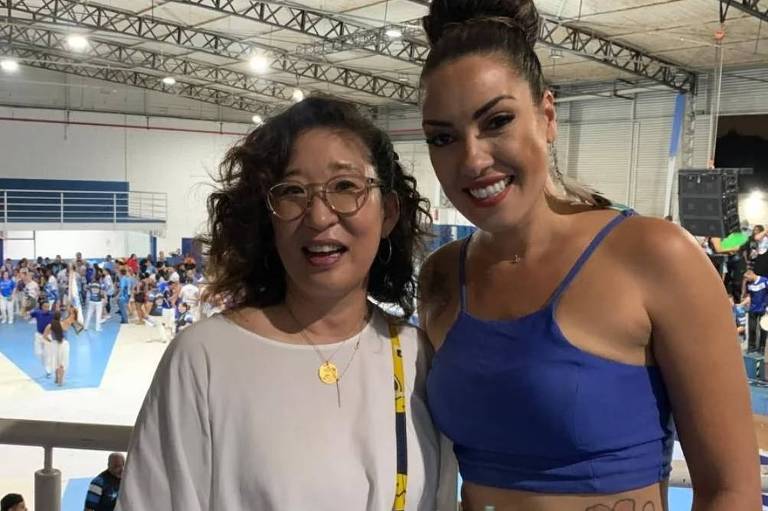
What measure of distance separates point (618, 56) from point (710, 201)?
5596 millimetres

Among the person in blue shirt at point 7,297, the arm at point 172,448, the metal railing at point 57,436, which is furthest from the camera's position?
the person in blue shirt at point 7,297

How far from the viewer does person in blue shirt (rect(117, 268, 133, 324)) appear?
663 inches

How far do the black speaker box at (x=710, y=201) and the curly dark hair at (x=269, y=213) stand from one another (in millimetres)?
10649

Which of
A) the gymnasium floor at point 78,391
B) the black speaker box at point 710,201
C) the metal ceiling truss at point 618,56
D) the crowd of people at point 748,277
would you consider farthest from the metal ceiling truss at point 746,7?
the gymnasium floor at point 78,391

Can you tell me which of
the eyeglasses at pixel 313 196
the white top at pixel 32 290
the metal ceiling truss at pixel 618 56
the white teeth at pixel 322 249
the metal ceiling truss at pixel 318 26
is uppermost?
the metal ceiling truss at pixel 318 26

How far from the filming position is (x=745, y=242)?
12.5 meters

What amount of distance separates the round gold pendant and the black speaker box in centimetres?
1094

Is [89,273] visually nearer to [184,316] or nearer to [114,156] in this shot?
[184,316]

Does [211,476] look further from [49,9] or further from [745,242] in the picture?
[49,9]

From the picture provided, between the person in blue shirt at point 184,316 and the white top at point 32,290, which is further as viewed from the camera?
the white top at point 32,290

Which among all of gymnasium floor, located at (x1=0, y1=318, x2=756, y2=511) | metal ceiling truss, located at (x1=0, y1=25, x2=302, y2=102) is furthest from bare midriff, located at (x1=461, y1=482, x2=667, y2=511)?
metal ceiling truss, located at (x1=0, y1=25, x2=302, y2=102)

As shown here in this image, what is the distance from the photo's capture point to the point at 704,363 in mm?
1195

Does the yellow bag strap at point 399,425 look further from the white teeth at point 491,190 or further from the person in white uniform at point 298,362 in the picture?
the white teeth at point 491,190

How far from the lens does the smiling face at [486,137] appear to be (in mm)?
1271
